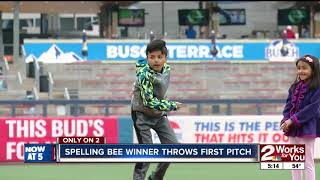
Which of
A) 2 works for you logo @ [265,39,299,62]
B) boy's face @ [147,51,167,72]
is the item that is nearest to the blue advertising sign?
2 works for you logo @ [265,39,299,62]

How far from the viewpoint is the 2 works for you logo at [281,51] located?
30188 mm

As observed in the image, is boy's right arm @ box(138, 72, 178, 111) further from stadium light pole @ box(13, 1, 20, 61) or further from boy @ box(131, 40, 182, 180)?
stadium light pole @ box(13, 1, 20, 61)

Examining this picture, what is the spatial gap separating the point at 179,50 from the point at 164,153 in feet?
80.0

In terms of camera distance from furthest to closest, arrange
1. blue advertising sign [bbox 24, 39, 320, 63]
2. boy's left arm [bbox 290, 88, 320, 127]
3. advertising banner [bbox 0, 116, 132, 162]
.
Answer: blue advertising sign [bbox 24, 39, 320, 63] < advertising banner [bbox 0, 116, 132, 162] < boy's left arm [bbox 290, 88, 320, 127]

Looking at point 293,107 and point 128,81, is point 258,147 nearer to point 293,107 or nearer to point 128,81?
point 293,107

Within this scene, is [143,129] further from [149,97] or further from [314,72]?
[314,72]

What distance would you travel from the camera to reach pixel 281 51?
99.5 ft

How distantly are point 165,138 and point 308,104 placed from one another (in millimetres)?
1596

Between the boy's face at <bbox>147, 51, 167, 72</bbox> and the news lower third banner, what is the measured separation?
1.68 meters

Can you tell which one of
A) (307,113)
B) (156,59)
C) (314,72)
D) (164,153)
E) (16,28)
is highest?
(16,28)

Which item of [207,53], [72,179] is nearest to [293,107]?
[72,179]

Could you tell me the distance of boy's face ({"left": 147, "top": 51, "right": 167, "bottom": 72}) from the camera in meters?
9.14

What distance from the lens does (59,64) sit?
27.1 m

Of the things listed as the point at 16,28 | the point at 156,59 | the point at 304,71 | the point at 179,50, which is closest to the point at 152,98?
the point at 156,59
